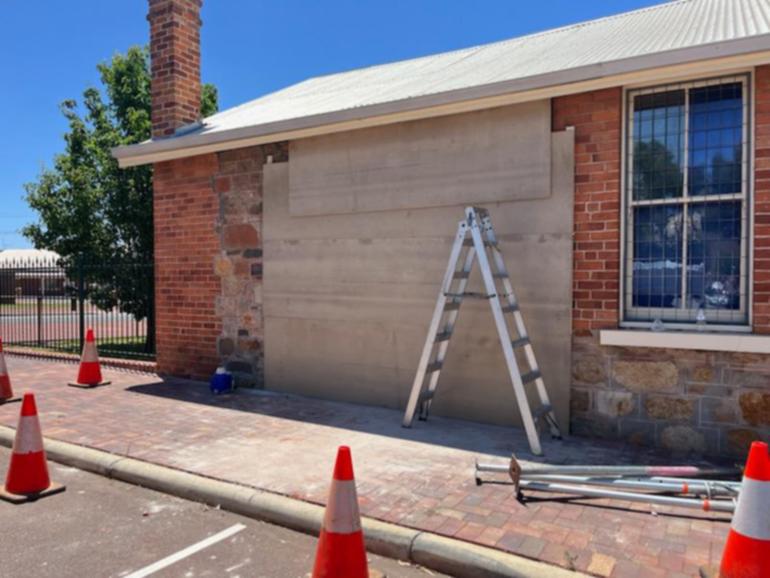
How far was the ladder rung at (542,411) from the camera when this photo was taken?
5.51 meters

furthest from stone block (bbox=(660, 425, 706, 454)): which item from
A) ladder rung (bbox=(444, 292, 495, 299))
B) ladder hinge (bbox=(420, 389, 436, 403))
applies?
ladder hinge (bbox=(420, 389, 436, 403))

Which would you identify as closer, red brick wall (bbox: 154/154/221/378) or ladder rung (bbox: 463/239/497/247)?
ladder rung (bbox: 463/239/497/247)

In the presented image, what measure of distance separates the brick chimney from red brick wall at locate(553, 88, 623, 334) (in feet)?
19.1

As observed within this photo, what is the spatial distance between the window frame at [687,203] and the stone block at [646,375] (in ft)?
1.12

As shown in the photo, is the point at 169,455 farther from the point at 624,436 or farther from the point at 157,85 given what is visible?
the point at 157,85

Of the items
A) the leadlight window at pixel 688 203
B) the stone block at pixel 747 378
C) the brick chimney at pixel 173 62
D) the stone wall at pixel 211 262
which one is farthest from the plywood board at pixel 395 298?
the brick chimney at pixel 173 62

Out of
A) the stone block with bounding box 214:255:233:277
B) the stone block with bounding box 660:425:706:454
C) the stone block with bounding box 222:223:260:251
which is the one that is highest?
the stone block with bounding box 222:223:260:251

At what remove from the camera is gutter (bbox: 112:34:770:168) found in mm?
4746

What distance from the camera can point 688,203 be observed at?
17.4 ft

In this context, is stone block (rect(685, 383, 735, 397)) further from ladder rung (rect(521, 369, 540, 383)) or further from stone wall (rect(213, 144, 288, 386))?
stone wall (rect(213, 144, 288, 386))

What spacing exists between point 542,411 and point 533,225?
1.77m

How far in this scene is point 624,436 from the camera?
5484mm

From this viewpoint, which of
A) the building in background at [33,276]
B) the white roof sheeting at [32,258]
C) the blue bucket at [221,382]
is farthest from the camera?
the white roof sheeting at [32,258]

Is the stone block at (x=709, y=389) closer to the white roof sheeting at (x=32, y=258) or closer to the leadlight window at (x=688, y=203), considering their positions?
the leadlight window at (x=688, y=203)
